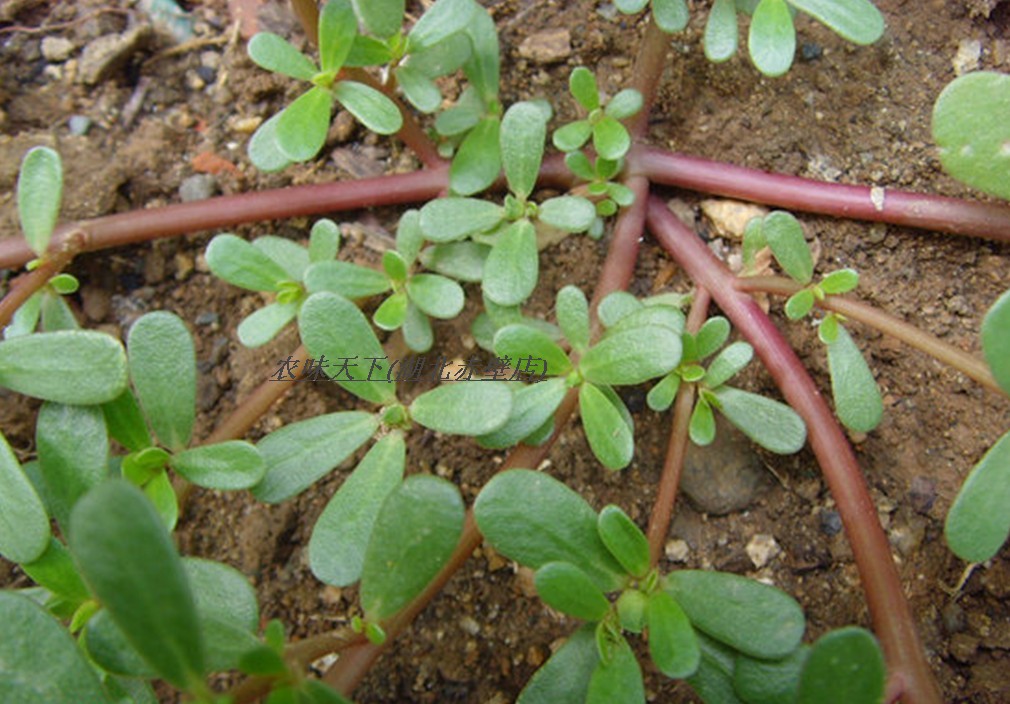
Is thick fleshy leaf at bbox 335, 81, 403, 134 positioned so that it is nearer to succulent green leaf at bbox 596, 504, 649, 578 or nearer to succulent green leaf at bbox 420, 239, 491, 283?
succulent green leaf at bbox 420, 239, 491, 283

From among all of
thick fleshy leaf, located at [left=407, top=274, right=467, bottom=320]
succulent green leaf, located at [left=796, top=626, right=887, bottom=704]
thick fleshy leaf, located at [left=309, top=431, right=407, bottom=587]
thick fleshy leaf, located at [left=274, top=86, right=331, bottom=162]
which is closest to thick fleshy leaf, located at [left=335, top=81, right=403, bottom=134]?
thick fleshy leaf, located at [left=274, top=86, right=331, bottom=162]

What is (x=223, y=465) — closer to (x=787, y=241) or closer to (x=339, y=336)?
(x=339, y=336)

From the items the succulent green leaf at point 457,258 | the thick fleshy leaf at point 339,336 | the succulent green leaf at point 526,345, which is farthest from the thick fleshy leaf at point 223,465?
the succulent green leaf at point 457,258

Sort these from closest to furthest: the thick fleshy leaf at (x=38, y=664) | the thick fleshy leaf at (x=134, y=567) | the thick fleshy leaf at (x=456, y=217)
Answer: the thick fleshy leaf at (x=134, y=567), the thick fleshy leaf at (x=38, y=664), the thick fleshy leaf at (x=456, y=217)

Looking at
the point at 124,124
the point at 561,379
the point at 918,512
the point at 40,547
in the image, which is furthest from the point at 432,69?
the point at 918,512

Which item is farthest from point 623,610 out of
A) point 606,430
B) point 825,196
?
point 825,196

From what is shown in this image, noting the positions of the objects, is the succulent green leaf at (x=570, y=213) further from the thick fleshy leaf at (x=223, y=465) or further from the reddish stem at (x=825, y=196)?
the thick fleshy leaf at (x=223, y=465)
